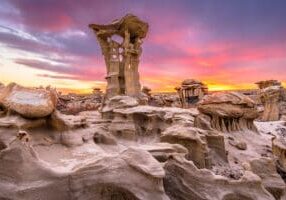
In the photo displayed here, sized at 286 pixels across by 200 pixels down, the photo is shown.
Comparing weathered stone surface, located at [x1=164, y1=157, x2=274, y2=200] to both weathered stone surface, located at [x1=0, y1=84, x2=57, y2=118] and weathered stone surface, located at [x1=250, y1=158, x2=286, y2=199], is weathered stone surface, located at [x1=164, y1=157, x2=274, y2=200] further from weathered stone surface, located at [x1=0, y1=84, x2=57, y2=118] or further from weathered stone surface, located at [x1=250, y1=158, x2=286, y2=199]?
weathered stone surface, located at [x1=0, y1=84, x2=57, y2=118]

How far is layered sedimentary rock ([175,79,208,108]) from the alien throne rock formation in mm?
11741

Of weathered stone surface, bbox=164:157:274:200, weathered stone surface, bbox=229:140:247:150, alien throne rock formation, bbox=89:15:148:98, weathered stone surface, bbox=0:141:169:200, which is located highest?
alien throne rock formation, bbox=89:15:148:98

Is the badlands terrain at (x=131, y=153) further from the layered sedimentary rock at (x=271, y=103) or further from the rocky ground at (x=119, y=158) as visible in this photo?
the layered sedimentary rock at (x=271, y=103)

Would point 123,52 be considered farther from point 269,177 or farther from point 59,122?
point 269,177

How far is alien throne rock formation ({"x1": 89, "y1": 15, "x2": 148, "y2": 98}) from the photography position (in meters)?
24.3

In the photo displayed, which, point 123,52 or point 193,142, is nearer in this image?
point 193,142

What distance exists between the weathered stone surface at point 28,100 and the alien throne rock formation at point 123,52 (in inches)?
510

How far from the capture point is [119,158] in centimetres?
736

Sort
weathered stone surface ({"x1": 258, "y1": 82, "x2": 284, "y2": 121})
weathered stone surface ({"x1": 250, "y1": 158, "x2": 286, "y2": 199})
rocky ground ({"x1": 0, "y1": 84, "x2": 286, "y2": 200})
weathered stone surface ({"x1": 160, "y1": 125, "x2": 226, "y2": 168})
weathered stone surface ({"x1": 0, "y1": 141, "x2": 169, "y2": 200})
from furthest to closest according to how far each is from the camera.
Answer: weathered stone surface ({"x1": 258, "y1": 82, "x2": 284, "y2": 121}), weathered stone surface ({"x1": 160, "y1": 125, "x2": 226, "y2": 168}), weathered stone surface ({"x1": 250, "y1": 158, "x2": 286, "y2": 199}), rocky ground ({"x1": 0, "y1": 84, "x2": 286, "y2": 200}), weathered stone surface ({"x1": 0, "y1": 141, "x2": 169, "y2": 200})

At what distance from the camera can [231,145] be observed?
63.9 feet

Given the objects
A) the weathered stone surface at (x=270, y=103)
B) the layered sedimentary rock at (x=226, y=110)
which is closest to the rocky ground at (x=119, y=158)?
the layered sedimentary rock at (x=226, y=110)

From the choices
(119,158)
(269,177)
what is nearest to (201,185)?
(119,158)

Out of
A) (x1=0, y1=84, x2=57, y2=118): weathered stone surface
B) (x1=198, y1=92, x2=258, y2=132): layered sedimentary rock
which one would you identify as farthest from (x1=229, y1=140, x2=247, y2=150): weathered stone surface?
(x1=0, y1=84, x2=57, y2=118): weathered stone surface

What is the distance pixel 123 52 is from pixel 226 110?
8543 millimetres
